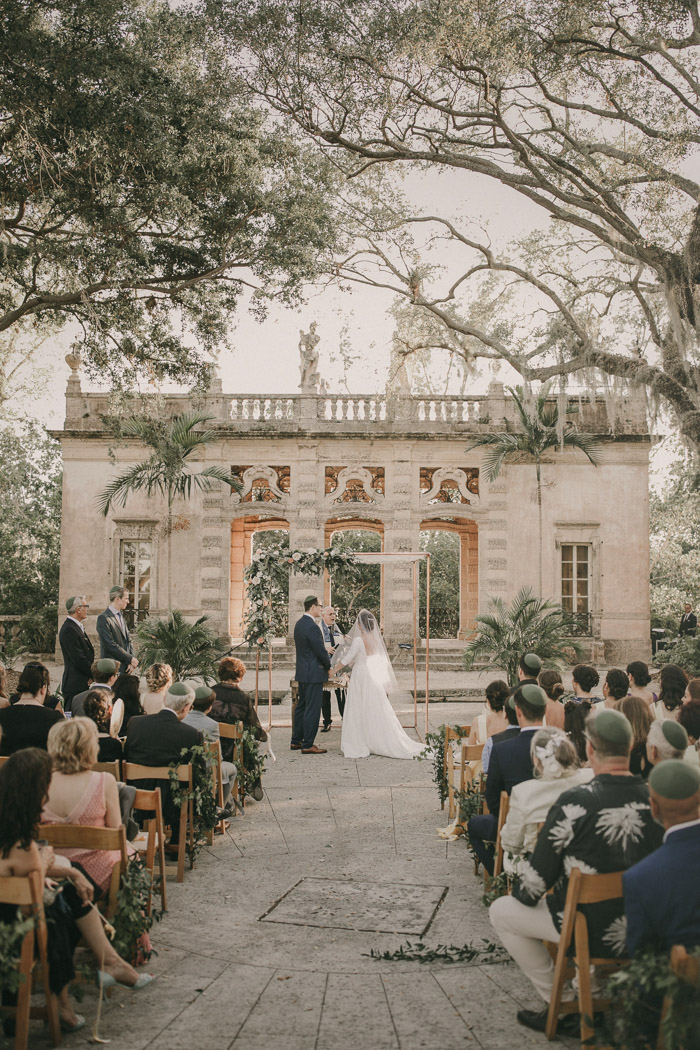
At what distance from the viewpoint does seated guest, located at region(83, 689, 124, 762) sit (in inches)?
207

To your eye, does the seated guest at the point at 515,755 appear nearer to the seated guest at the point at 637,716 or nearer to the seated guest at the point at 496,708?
the seated guest at the point at 637,716

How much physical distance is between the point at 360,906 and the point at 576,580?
49.3ft

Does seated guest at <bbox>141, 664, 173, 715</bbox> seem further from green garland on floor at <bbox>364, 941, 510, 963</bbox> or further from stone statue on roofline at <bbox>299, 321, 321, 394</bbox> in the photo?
stone statue on roofline at <bbox>299, 321, 321, 394</bbox>

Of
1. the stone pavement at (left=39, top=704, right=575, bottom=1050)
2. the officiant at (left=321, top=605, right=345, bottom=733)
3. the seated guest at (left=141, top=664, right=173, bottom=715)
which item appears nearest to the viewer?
the stone pavement at (left=39, top=704, right=575, bottom=1050)

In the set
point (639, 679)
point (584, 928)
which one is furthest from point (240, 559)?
point (584, 928)

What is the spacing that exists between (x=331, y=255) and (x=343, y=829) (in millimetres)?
8701

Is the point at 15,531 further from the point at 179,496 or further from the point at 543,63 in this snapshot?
the point at 543,63

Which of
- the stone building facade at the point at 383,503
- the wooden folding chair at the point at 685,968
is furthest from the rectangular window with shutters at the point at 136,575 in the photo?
the wooden folding chair at the point at 685,968

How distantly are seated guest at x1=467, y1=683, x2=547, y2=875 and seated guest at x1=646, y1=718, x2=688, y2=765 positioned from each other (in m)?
0.62

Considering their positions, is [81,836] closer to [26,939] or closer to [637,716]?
[26,939]

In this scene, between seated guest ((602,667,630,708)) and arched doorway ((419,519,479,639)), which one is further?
arched doorway ((419,519,479,639))

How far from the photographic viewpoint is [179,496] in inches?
746

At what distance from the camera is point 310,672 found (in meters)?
10.0

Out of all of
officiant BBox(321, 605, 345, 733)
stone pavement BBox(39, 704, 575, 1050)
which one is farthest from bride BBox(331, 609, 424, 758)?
stone pavement BBox(39, 704, 575, 1050)
